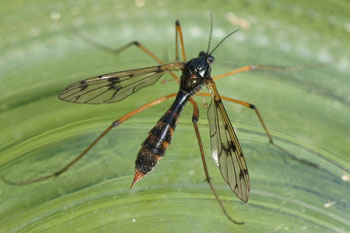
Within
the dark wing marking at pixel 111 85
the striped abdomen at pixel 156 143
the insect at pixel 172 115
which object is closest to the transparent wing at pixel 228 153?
the insect at pixel 172 115

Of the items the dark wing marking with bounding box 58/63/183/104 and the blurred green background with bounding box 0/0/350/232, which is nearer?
the dark wing marking with bounding box 58/63/183/104

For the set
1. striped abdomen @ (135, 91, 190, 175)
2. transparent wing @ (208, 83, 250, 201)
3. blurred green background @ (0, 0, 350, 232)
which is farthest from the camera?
blurred green background @ (0, 0, 350, 232)

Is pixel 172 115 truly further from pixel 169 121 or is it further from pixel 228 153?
pixel 228 153

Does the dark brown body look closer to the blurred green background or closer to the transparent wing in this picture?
the transparent wing

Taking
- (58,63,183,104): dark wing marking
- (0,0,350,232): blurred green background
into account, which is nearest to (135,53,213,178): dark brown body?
(58,63,183,104): dark wing marking

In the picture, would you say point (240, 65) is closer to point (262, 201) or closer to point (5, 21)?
point (262, 201)

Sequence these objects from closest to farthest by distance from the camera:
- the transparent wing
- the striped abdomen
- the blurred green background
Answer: the transparent wing < the striped abdomen < the blurred green background

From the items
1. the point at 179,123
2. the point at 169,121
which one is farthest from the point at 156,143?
the point at 179,123
